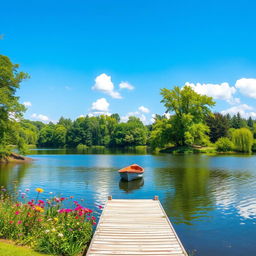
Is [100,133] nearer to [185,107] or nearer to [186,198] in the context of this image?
[185,107]

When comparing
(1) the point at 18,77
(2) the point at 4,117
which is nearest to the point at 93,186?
(2) the point at 4,117

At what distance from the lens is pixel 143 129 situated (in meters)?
122

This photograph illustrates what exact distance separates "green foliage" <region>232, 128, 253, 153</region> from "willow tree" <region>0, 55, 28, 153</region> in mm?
49642

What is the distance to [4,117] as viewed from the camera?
104 ft

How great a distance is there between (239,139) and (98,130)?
74.3 metres

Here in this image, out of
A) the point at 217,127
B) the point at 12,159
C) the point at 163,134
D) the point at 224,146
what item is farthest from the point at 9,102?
the point at 217,127

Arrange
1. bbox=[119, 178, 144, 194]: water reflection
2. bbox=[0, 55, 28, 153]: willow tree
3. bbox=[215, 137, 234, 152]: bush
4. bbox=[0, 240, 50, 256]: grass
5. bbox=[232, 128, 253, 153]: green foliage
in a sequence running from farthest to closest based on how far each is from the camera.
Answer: bbox=[215, 137, 234, 152]: bush
bbox=[232, 128, 253, 153]: green foliage
bbox=[0, 55, 28, 153]: willow tree
bbox=[119, 178, 144, 194]: water reflection
bbox=[0, 240, 50, 256]: grass

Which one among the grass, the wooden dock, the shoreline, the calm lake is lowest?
the calm lake

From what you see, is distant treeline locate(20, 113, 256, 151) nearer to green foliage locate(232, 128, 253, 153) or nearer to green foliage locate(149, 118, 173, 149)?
green foliage locate(149, 118, 173, 149)

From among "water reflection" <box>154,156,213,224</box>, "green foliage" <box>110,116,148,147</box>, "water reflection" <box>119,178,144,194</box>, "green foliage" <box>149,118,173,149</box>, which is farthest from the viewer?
"green foliage" <box>110,116,148,147</box>

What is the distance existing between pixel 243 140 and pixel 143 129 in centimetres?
6227

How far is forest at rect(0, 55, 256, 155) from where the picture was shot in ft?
112

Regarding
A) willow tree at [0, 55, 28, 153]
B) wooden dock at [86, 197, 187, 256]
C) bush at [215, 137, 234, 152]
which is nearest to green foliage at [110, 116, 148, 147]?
bush at [215, 137, 234, 152]

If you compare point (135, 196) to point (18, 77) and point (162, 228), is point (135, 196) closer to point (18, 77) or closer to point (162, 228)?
point (162, 228)
